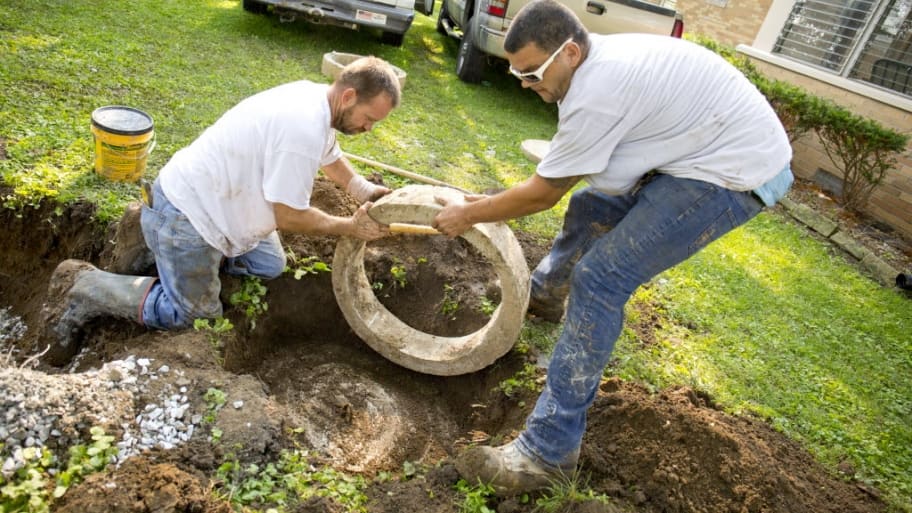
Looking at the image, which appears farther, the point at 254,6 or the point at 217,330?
the point at 254,6

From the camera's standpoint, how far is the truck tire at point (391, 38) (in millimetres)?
8672

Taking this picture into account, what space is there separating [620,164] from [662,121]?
0.78 ft

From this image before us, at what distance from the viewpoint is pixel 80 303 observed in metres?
3.12

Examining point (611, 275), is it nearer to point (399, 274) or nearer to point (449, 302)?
point (449, 302)

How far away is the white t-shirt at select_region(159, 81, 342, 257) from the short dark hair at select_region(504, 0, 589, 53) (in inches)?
40.6

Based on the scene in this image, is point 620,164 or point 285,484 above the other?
point 620,164

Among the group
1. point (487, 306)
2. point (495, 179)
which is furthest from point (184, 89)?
point (487, 306)

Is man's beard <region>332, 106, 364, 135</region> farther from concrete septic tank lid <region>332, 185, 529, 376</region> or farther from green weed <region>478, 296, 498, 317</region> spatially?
green weed <region>478, 296, 498, 317</region>

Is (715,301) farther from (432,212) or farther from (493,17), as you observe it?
(493,17)

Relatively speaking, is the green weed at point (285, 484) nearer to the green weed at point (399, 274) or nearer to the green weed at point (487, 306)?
the green weed at point (487, 306)

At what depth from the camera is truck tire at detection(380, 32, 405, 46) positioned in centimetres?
867

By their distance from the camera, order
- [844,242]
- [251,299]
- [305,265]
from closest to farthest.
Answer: [251,299]
[305,265]
[844,242]

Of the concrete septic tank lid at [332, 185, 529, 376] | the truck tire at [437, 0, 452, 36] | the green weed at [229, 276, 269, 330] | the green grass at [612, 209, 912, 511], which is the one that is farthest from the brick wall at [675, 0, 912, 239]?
the green weed at [229, 276, 269, 330]

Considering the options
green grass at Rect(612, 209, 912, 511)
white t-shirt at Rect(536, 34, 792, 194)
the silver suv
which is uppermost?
white t-shirt at Rect(536, 34, 792, 194)
